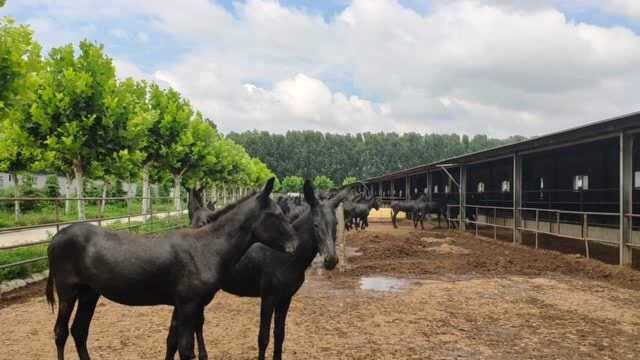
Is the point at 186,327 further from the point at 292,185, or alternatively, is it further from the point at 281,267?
the point at 292,185

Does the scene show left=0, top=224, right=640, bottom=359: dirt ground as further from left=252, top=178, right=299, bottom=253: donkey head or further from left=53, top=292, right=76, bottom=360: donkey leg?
left=252, top=178, right=299, bottom=253: donkey head

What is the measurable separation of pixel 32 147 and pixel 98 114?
3.01m

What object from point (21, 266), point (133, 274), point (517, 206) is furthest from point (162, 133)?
point (133, 274)

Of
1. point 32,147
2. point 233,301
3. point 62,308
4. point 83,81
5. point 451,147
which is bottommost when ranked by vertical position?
point 233,301

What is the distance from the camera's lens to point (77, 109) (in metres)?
16.6

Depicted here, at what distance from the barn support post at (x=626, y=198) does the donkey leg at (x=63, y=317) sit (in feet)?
40.5

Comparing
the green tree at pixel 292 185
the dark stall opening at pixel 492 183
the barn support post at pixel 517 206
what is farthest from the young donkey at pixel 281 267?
the green tree at pixel 292 185

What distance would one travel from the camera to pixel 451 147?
433 feet

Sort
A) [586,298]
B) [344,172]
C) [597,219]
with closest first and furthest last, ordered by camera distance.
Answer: [586,298], [597,219], [344,172]

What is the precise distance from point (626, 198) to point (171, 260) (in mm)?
12112

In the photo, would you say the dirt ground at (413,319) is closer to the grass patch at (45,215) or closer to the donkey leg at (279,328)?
the donkey leg at (279,328)

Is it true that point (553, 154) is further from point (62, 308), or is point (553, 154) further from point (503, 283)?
point (62, 308)

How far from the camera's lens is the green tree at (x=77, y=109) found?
16.2m

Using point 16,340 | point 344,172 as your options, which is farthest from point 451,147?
point 16,340
